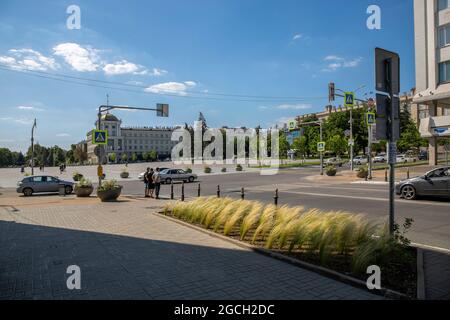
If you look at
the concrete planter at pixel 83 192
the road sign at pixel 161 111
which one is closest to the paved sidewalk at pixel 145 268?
the concrete planter at pixel 83 192

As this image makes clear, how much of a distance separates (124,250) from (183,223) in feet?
9.91

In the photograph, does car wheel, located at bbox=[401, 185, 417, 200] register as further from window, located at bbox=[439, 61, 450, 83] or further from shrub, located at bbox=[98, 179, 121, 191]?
window, located at bbox=[439, 61, 450, 83]

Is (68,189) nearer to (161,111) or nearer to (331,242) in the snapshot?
(161,111)

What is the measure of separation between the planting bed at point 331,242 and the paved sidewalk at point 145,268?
0.54m

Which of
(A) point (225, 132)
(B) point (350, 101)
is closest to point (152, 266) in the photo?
(B) point (350, 101)

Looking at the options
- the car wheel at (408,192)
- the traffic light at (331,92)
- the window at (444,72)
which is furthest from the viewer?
the window at (444,72)

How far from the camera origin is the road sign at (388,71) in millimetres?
6500

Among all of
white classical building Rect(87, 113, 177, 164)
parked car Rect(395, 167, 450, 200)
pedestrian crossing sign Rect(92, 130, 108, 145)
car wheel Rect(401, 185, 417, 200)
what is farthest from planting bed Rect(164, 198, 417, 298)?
white classical building Rect(87, 113, 177, 164)

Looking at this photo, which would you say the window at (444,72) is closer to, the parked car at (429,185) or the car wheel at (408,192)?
the parked car at (429,185)

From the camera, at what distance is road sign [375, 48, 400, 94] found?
6500 millimetres

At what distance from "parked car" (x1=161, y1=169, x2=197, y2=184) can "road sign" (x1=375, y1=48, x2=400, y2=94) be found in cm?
2641

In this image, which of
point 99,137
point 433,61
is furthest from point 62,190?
point 433,61

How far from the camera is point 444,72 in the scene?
3281cm

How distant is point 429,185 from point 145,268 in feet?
45.0
